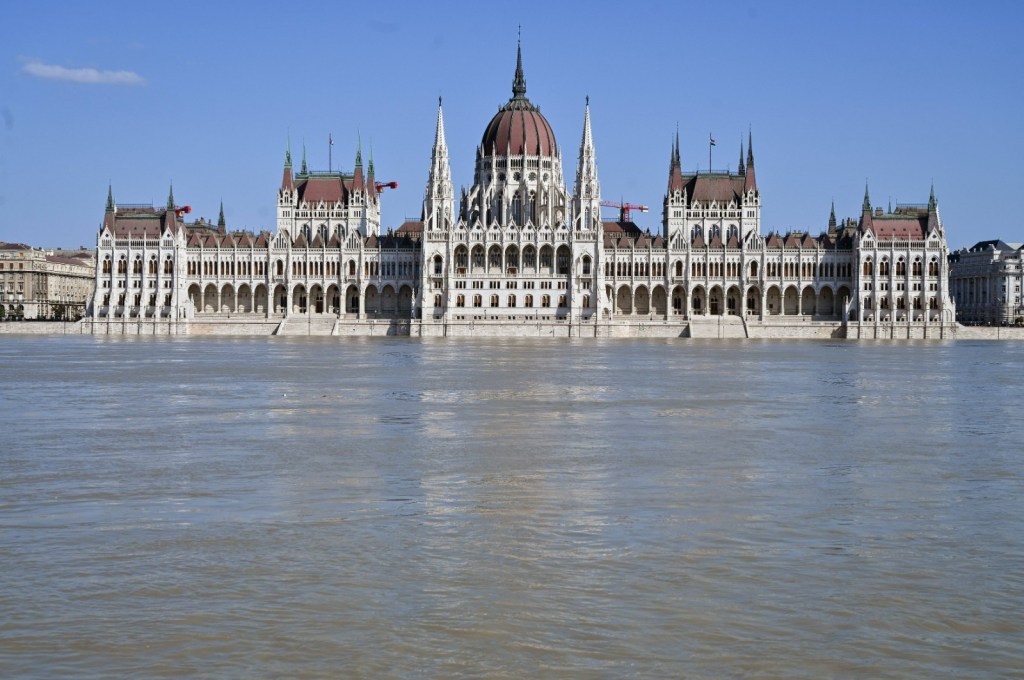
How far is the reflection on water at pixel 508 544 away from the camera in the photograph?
1224 cm

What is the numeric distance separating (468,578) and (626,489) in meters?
6.96

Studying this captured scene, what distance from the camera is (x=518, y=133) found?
155m

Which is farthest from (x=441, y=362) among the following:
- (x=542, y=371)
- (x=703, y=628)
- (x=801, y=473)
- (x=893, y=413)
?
(x=703, y=628)

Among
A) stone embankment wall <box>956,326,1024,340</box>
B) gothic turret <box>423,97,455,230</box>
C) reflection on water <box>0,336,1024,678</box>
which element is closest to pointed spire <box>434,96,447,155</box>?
gothic turret <box>423,97,455,230</box>

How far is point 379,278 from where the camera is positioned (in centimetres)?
15188

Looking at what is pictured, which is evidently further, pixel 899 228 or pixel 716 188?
pixel 716 188

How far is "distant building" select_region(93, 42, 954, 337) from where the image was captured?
5694 inches

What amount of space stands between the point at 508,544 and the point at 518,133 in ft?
461

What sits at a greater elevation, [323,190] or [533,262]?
[323,190]

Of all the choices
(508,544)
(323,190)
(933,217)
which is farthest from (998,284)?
(508,544)

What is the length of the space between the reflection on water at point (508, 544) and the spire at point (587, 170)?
11506cm

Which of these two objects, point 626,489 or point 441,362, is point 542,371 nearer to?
point 441,362

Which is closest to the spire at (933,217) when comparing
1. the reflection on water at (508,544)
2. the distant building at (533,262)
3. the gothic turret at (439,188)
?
the distant building at (533,262)

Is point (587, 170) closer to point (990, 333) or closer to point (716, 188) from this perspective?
point (716, 188)
